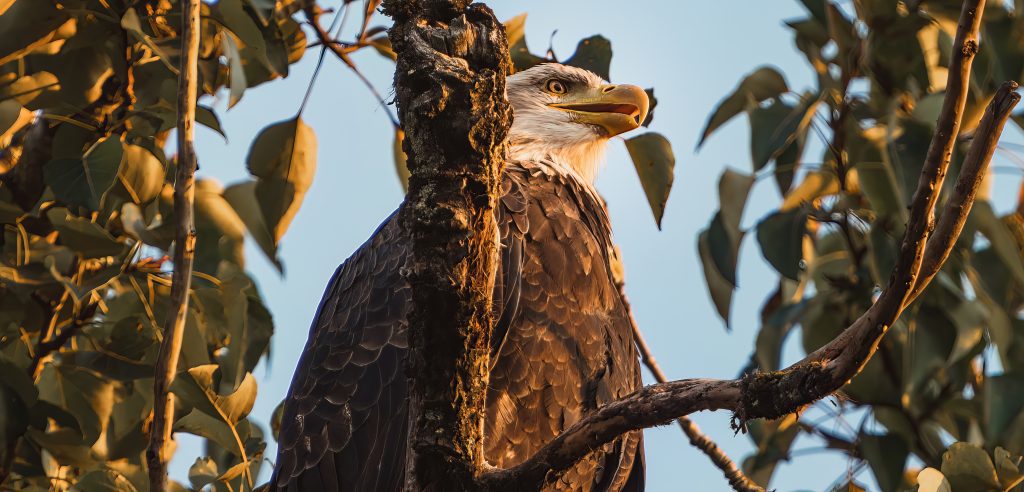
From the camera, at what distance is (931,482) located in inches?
110

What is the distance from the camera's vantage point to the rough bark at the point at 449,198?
2451mm

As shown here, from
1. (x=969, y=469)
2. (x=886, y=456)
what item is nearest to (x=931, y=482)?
(x=969, y=469)

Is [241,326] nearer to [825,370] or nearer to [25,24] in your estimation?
[25,24]

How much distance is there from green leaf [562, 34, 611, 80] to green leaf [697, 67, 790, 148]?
0.81 m

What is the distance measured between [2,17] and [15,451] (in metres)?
1.49

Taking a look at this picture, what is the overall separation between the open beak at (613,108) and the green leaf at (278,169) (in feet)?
4.74

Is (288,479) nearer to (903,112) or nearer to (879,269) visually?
(879,269)

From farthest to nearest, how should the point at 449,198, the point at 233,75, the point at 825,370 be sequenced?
the point at 233,75, the point at 449,198, the point at 825,370

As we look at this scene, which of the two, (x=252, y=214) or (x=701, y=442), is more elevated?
(x=252, y=214)

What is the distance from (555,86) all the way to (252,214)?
168 centimetres

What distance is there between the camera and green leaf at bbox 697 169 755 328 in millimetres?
4473

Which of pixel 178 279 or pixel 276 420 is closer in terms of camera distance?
pixel 178 279

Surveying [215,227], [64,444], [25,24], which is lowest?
[64,444]

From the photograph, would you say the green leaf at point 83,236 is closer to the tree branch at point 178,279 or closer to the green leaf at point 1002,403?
the tree branch at point 178,279
